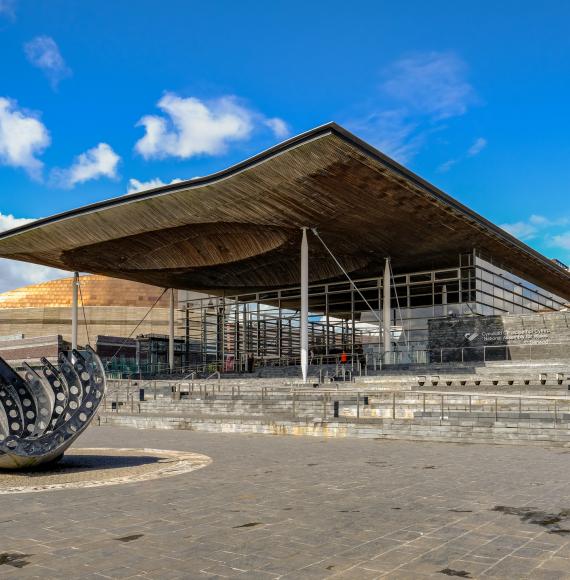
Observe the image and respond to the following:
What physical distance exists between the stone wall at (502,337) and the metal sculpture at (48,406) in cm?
2418

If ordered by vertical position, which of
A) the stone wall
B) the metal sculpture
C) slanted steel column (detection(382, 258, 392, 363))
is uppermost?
slanted steel column (detection(382, 258, 392, 363))

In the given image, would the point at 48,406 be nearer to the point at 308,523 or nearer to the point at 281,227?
the point at 308,523

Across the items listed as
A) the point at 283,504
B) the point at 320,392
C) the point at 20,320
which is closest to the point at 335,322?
the point at 320,392

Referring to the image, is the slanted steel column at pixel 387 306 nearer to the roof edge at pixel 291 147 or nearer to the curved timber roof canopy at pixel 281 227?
the curved timber roof canopy at pixel 281 227

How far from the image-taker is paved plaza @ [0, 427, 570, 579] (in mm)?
5398

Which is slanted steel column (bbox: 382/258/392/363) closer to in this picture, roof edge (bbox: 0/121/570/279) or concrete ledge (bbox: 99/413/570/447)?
roof edge (bbox: 0/121/570/279)

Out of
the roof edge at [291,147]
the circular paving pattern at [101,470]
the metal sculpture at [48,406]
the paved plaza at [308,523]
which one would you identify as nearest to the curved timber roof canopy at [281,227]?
the roof edge at [291,147]

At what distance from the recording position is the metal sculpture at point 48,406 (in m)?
11.2

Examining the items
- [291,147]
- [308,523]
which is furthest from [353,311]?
[308,523]

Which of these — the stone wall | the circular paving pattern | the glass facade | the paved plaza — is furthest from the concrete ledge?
the glass facade

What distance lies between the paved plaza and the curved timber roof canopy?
650 inches

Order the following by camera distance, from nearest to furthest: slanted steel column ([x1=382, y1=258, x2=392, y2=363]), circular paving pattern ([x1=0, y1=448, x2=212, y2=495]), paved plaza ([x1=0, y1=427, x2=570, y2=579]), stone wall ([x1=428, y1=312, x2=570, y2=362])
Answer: paved plaza ([x1=0, y1=427, x2=570, y2=579]), circular paving pattern ([x1=0, y1=448, x2=212, y2=495]), stone wall ([x1=428, y1=312, x2=570, y2=362]), slanted steel column ([x1=382, y1=258, x2=392, y2=363])

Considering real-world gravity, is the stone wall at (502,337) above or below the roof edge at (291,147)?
below

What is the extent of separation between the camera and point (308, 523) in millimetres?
6992
